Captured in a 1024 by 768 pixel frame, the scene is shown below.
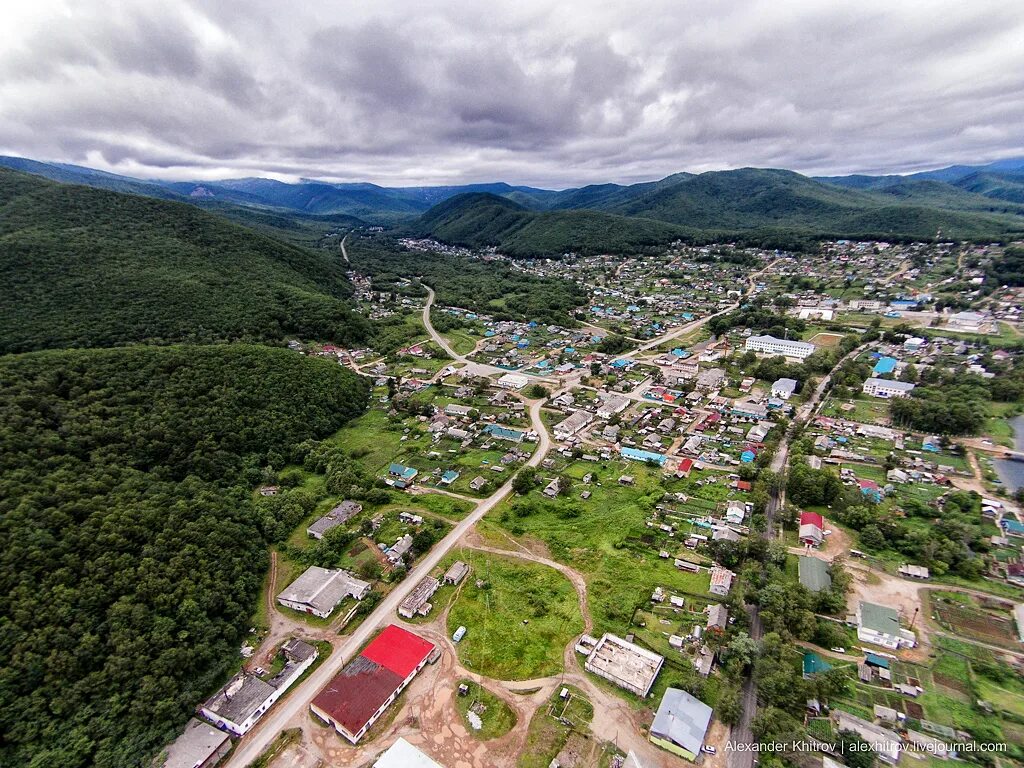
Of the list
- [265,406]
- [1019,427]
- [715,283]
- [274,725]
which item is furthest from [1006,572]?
[715,283]

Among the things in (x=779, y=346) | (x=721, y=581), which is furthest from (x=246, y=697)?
(x=779, y=346)

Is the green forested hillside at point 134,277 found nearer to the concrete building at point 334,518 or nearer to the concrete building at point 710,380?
the concrete building at point 334,518

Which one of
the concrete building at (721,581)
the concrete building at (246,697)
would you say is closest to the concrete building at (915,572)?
the concrete building at (721,581)

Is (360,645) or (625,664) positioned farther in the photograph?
(360,645)

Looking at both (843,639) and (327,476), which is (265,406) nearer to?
(327,476)

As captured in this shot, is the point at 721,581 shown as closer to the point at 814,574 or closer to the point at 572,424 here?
the point at 814,574

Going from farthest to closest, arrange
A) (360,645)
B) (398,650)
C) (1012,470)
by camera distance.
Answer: (1012,470), (360,645), (398,650)
